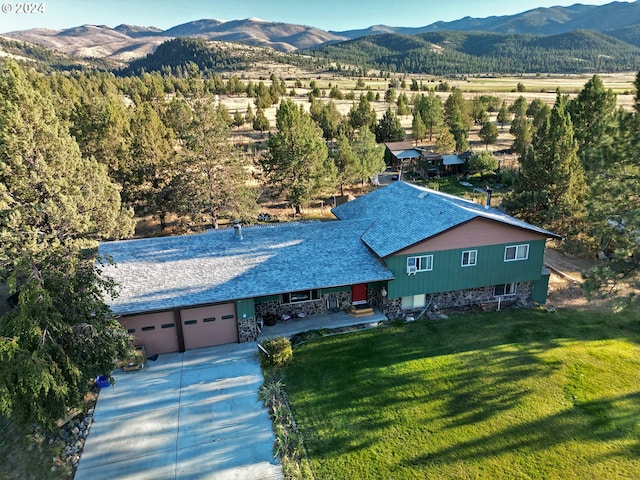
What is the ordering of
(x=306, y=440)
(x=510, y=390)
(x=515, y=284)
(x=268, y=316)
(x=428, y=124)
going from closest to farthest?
(x=306, y=440), (x=510, y=390), (x=268, y=316), (x=515, y=284), (x=428, y=124)

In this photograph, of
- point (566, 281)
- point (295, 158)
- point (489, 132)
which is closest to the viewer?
point (566, 281)

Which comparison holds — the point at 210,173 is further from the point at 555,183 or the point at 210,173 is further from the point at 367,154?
the point at 555,183

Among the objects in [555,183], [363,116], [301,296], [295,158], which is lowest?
[301,296]

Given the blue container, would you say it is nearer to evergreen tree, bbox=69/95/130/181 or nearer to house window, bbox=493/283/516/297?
house window, bbox=493/283/516/297

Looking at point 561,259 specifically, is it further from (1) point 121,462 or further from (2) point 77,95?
(2) point 77,95

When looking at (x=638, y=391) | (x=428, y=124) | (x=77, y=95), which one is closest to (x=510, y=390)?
(x=638, y=391)

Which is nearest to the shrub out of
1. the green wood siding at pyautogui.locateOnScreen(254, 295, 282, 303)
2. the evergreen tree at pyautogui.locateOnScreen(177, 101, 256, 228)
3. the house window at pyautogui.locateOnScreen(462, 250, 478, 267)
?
the green wood siding at pyautogui.locateOnScreen(254, 295, 282, 303)

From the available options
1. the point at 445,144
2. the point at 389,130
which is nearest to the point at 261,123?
the point at 389,130
